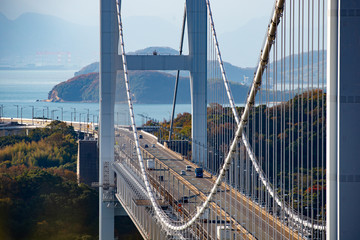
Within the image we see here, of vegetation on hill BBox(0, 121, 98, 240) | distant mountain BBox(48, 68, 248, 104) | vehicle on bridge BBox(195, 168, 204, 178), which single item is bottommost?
vegetation on hill BBox(0, 121, 98, 240)
